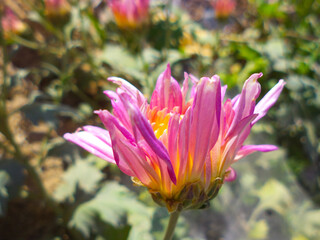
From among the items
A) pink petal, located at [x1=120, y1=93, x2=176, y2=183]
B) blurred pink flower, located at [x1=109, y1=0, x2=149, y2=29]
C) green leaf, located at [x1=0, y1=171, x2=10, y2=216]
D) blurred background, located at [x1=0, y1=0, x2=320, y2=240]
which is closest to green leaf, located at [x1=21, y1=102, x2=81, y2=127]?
blurred background, located at [x1=0, y1=0, x2=320, y2=240]

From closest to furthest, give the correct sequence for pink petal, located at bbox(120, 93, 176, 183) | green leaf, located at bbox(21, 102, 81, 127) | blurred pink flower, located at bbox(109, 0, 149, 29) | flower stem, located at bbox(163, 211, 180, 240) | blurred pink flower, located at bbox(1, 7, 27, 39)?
pink petal, located at bbox(120, 93, 176, 183) → flower stem, located at bbox(163, 211, 180, 240) → green leaf, located at bbox(21, 102, 81, 127) → blurred pink flower, located at bbox(109, 0, 149, 29) → blurred pink flower, located at bbox(1, 7, 27, 39)

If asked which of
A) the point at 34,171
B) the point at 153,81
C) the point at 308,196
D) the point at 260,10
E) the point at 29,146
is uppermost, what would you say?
the point at 260,10

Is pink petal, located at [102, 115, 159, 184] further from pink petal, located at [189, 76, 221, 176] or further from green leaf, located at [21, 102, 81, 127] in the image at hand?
green leaf, located at [21, 102, 81, 127]

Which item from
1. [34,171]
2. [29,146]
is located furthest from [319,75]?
[29,146]

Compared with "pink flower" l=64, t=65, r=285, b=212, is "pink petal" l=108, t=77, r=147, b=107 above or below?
above

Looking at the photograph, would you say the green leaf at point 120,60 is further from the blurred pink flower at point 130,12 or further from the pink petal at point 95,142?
the pink petal at point 95,142

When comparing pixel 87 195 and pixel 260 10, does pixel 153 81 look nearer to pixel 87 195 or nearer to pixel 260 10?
pixel 87 195
